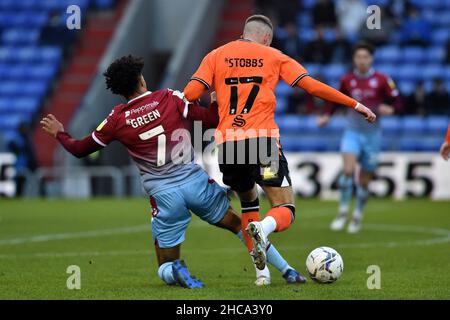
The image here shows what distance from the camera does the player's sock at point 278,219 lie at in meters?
7.86

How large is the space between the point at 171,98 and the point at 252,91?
2.20ft

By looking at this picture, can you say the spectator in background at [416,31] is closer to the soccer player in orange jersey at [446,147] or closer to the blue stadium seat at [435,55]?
the blue stadium seat at [435,55]

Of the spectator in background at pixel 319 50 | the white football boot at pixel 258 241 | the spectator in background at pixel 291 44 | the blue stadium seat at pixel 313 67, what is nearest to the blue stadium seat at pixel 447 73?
the spectator in background at pixel 319 50

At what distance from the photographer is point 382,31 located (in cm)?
2555

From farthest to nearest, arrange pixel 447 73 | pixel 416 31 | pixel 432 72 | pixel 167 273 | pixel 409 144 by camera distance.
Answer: pixel 416 31, pixel 432 72, pixel 447 73, pixel 409 144, pixel 167 273

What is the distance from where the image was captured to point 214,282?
8547 mm

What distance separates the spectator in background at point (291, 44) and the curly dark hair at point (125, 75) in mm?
16352

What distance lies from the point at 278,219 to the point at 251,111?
0.93 metres

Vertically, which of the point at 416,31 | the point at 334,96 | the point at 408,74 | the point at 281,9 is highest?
the point at 281,9

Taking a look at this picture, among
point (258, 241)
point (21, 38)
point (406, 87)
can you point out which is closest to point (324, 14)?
point (406, 87)

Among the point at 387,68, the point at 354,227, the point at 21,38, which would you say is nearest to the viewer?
the point at 354,227

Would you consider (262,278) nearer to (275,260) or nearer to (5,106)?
(275,260)
